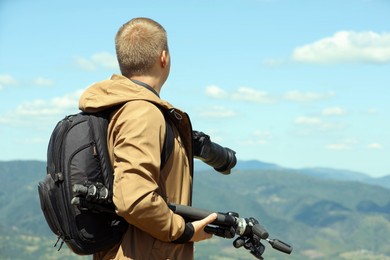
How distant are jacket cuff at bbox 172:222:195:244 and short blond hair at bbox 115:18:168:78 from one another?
3.74ft

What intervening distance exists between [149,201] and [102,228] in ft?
1.59

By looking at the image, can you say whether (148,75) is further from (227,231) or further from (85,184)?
(227,231)

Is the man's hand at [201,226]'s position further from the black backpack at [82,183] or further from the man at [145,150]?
the black backpack at [82,183]

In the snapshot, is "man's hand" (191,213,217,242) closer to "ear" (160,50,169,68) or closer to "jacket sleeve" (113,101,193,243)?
"jacket sleeve" (113,101,193,243)

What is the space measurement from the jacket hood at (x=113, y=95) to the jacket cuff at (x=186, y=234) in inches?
34.0

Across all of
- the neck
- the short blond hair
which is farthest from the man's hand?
the short blond hair

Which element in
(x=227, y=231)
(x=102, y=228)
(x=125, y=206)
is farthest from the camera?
(x=227, y=231)

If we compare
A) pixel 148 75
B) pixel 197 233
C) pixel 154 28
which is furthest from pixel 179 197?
pixel 154 28

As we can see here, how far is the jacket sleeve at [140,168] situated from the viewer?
4281mm

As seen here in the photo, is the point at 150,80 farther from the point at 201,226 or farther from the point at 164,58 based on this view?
the point at 201,226

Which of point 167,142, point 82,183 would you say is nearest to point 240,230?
point 167,142

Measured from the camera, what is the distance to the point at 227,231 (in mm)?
4938

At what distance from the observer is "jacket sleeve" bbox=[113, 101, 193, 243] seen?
4.28 m

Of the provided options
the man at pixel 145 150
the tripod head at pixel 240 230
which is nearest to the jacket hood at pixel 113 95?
the man at pixel 145 150
